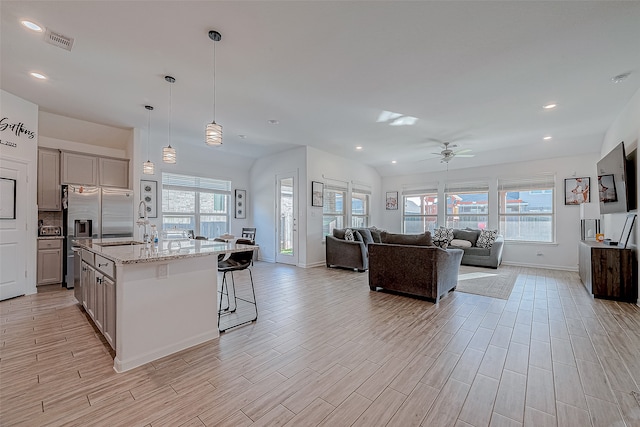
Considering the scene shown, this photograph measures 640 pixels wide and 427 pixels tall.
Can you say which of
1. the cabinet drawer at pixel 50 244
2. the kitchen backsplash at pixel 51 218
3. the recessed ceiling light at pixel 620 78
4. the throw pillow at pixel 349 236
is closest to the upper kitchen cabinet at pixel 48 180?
the kitchen backsplash at pixel 51 218

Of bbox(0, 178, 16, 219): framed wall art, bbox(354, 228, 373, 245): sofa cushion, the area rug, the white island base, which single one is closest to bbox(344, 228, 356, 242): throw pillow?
bbox(354, 228, 373, 245): sofa cushion

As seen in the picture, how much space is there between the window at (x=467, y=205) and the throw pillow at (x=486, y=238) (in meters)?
0.68

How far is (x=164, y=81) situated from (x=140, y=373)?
3252mm

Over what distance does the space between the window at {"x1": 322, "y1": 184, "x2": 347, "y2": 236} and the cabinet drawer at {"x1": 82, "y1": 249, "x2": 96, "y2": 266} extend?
4.84 meters

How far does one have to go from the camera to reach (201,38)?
2.58 m

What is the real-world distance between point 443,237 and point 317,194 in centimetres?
368

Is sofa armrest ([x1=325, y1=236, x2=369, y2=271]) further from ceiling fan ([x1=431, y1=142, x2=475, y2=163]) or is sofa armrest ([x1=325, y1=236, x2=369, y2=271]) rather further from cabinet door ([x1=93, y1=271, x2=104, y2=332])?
cabinet door ([x1=93, y1=271, x2=104, y2=332])

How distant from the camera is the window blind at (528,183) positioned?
6.55 m

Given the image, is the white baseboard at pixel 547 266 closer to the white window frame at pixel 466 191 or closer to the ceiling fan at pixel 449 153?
the white window frame at pixel 466 191

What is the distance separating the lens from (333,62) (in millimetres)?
2975

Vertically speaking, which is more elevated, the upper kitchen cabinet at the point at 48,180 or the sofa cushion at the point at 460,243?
the upper kitchen cabinet at the point at 48,180

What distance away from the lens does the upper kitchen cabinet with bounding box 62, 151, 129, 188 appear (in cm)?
495

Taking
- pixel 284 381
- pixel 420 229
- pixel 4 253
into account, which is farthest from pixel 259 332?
pixel 420 229

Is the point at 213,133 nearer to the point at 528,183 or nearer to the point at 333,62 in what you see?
the point at 333,62
